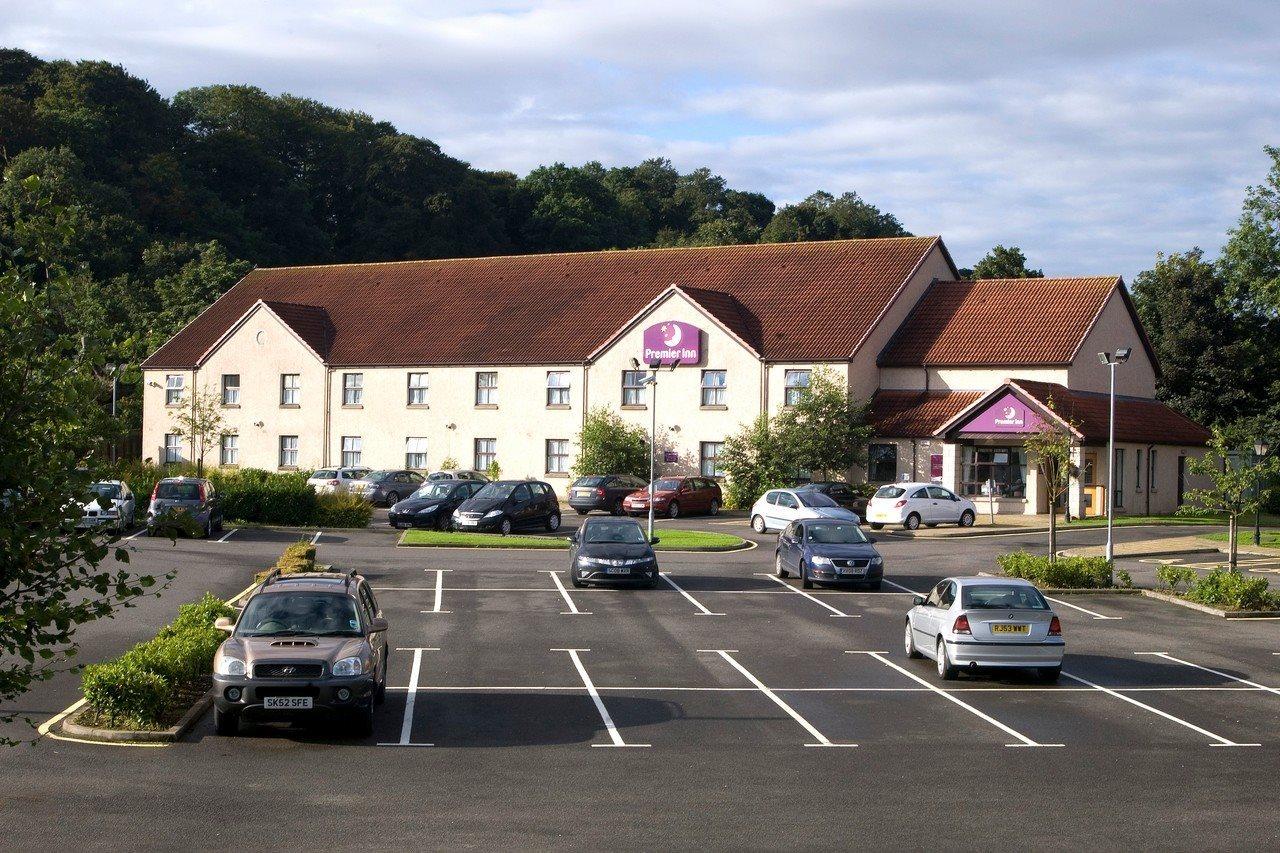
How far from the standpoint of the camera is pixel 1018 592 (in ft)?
69.3

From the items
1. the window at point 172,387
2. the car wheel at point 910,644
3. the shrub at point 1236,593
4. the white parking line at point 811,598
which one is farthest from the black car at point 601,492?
the car wheel at point 910,644

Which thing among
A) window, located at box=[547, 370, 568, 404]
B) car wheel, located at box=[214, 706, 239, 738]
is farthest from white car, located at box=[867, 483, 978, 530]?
car wheel, located at box=[214, 706, 239, 738]

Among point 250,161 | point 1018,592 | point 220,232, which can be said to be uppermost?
point 250,161

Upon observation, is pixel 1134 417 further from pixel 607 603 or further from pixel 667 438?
pixel 607 603

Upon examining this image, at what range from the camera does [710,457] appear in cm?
5825

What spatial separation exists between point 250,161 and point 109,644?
Result: 86.9 metres

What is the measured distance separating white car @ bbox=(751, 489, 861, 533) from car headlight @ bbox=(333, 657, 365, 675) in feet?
92.8

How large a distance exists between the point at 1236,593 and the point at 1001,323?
2945 centimetres

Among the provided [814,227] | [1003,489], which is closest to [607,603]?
[1003,489]

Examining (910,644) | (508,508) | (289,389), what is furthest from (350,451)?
(910,644)

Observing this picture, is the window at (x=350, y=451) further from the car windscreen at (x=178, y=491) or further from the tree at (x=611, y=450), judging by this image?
the car windscreen at (x=178, y=491)

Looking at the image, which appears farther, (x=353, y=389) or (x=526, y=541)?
(x=353, y=389)

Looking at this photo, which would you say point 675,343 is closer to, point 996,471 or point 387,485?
point 387,485

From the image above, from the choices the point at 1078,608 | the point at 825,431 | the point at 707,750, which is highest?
the point at 825,431
